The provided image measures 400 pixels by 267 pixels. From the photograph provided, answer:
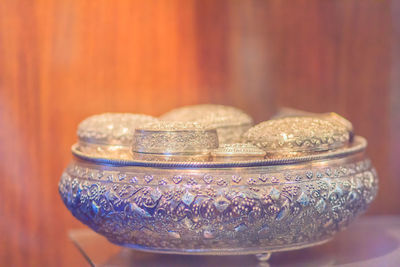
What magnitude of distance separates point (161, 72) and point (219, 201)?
0.67 m

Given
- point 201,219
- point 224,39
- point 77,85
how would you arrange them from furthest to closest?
1. point 224,39
2. point 77,85
3. point 201,219

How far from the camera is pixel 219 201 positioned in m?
1.05

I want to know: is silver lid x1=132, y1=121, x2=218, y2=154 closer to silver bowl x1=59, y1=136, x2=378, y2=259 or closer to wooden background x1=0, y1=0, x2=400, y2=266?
silver bowl x1=59, y1=136, x2=378, y2=259

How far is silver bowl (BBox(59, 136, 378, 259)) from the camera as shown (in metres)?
1.06

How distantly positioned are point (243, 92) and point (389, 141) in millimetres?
415

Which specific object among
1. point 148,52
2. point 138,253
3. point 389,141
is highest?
point 148,52

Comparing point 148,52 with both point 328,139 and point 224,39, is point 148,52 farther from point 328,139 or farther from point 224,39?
point 328,139

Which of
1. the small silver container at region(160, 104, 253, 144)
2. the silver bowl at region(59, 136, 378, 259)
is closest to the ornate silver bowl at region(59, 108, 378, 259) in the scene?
the silver bowl at region(59, 136, 378, 259)

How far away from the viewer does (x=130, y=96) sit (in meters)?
1.62

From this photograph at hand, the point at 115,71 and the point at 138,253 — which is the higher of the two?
the point at 115,71

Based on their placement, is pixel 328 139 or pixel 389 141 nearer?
pixel 328 139

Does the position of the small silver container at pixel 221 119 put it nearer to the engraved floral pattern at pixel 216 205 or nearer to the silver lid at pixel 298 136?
the silver lid at pixel 298 136

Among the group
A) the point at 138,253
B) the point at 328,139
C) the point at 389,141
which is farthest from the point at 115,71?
the point at 389,141

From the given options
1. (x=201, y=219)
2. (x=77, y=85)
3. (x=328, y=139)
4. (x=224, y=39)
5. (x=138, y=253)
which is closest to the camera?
(x=201, y=219)
